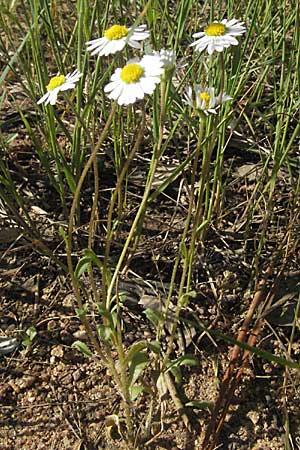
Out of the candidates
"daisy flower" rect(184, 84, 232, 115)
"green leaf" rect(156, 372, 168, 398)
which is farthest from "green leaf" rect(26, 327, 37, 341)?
"daisy flower" rect(184, 84, 232, 115)

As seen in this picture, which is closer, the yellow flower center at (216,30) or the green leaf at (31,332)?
the yellow flower center at (216,30)

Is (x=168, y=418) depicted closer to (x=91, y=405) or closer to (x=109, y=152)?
(x=91, y=405)

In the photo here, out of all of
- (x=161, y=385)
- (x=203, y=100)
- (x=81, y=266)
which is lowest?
(x=161, y=385)

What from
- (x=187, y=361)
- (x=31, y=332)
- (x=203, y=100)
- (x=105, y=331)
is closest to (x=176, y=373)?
(x=187, y=361)

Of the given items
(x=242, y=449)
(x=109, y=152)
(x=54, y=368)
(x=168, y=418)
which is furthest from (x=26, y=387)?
(x=109, y=152)

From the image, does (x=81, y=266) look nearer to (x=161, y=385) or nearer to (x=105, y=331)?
(x=105, y=331)

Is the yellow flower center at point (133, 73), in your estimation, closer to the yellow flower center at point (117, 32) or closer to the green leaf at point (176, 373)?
the yellow flower center at point (117, 32)

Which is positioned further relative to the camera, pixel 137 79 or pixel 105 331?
pixel 105 331

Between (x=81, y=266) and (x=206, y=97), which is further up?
(x=206, y=97)

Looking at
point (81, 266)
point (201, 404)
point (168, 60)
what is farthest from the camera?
point (201, 404)

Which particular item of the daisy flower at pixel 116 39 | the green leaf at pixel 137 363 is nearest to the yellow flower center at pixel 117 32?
the daisy flower at pixel 116 39
